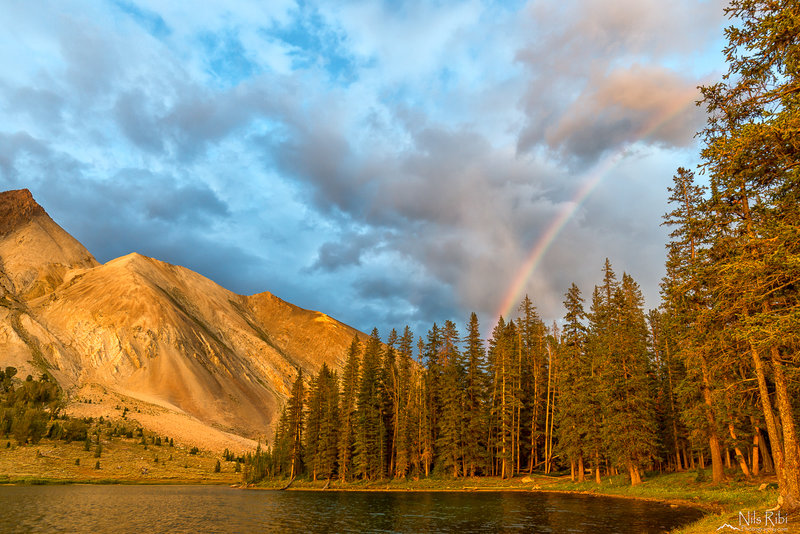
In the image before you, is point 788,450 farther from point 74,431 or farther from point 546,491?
point 74,431

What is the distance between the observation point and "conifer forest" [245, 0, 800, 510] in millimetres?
17500

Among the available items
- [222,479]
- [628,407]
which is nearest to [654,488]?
[628,407]

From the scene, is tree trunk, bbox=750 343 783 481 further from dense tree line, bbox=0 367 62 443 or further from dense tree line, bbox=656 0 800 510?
dense tree line, bbox=0 367 62 443

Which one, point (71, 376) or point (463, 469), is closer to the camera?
point (463, 469)

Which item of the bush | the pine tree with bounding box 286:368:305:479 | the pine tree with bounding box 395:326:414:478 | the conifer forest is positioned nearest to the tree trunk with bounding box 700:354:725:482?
the conifer forest

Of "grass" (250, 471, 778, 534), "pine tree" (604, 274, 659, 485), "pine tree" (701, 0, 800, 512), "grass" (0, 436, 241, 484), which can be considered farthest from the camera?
"grass" (0, 436, 241, 484)

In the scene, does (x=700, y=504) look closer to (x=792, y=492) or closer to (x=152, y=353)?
(x=792, y=492)

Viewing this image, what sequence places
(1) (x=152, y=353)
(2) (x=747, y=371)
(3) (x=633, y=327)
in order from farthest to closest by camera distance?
(1) (x=152, y=353)
(3) (x=633, y=327)
(2) (x=747, y=371)

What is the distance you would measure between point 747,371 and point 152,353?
6619 inches

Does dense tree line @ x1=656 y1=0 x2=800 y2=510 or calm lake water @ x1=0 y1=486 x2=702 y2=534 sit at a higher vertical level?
dense tree line @ x1=656 y1=0 x2=800 y2=510

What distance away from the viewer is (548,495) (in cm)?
5000

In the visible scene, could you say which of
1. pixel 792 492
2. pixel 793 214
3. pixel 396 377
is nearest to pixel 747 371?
pixel 792 492

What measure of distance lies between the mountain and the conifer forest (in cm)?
5748

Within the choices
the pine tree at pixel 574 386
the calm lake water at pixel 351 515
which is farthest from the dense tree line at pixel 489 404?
the calm lake water at pixel 351 515
